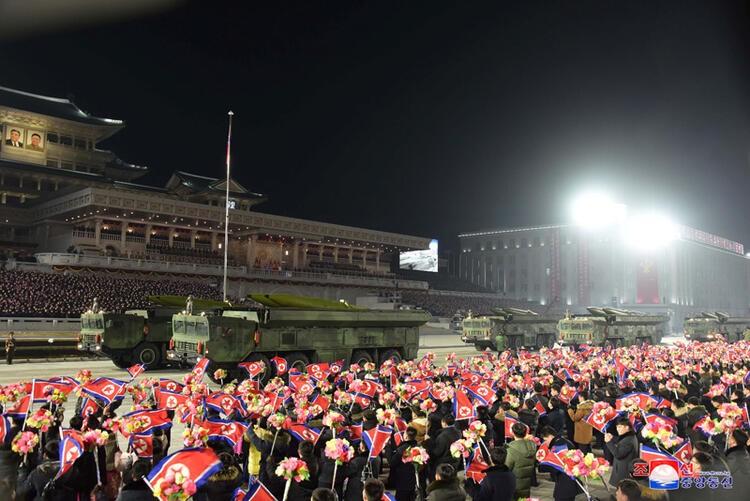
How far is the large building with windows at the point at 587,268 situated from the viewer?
4040 inches

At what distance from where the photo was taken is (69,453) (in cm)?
633

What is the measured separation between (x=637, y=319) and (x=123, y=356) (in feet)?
115

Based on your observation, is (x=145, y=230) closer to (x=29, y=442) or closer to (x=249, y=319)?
(x=249, y=319)

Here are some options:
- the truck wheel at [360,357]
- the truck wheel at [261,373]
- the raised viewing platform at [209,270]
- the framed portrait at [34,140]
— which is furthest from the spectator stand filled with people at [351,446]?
the framed portrait at [34,140]

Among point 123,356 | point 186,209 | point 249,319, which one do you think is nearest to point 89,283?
point 186,209

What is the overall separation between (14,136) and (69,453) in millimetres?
59995

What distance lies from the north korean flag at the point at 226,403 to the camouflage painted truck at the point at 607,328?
32.6m

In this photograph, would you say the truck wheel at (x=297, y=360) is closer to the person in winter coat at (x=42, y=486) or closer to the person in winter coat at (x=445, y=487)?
the person in winter coat at (x=42, y=486)

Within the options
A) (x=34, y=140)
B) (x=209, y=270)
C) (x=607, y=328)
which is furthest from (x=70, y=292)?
(x=607, y=328)

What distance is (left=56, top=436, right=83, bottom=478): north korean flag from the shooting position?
6.31m

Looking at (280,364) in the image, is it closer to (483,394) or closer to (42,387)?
(483,394)

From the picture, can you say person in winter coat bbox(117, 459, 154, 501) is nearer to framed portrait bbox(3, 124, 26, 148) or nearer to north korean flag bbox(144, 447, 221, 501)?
north korean flag bbox(144, 447, 221, 501)

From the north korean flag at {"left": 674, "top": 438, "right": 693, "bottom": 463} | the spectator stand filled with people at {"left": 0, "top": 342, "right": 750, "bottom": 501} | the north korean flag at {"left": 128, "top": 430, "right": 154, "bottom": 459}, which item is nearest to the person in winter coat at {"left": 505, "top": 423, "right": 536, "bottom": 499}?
the spectator stand filled with people at {"left": 0, "top": 342, "right": 750, "bottom": 501}

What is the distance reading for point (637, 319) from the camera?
43.8 meters
